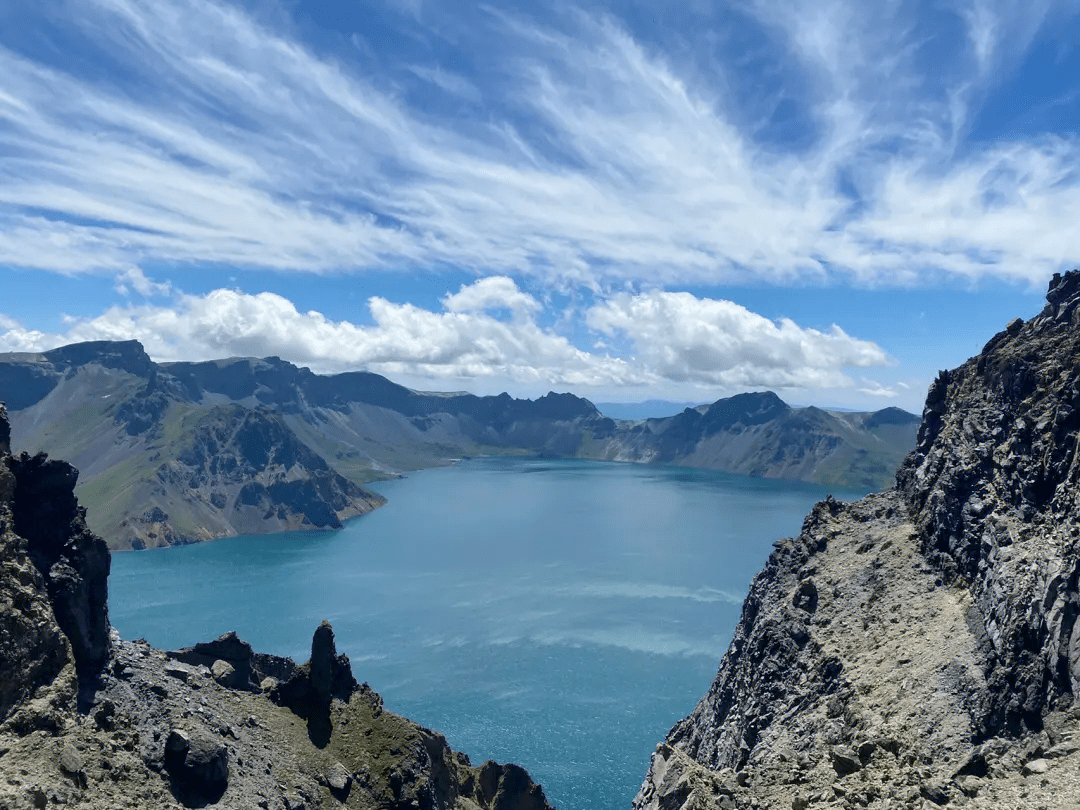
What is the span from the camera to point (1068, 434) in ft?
233

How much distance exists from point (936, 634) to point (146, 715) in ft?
251

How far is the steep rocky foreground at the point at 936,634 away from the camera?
4625cm

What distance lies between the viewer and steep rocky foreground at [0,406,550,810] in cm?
5944

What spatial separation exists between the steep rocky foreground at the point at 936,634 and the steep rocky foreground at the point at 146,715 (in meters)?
31.7

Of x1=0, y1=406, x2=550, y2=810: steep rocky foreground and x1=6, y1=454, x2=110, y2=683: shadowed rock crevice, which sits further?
x1=6, y1=454, x2=110, y2=683: shadowed rock crevice

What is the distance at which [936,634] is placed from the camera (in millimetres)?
69625

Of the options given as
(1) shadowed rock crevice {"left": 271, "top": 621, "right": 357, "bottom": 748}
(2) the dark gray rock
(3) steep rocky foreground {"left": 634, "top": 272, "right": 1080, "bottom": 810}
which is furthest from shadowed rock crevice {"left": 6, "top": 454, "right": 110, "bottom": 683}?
(3) steep rocky foreground {"left": 634, "top": 272, "right": 1080, "bottom": 810}

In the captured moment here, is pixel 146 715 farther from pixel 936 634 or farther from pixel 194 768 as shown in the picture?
pixel 936 634

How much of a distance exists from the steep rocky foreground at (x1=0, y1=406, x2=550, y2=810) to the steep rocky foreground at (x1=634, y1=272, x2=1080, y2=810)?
104ft

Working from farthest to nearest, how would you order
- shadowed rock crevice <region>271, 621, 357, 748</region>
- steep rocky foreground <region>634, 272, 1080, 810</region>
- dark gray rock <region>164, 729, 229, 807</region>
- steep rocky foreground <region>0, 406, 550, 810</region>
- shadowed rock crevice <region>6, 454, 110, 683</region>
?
shadowed rock crevice <region>271, 621, 357, 748</region> → shadowed rock crevice <region>6, 454, 110, 683</region> → dark gray rock <region>164, 729, 229, 807</region> → steep rocky foreground <region>0, 406, 550, 810</region> → steep rocky foreground <region>634, 272, 1080, 810</region>

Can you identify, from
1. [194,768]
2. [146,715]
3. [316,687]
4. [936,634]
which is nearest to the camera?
[194,768]

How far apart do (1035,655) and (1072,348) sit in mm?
41853

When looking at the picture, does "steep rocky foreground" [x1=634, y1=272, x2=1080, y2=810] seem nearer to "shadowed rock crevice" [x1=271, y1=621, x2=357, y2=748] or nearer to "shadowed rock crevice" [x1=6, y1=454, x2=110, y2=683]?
"shadowed rock crevice" [x1=271, y1=621, x2=357, y2=748]

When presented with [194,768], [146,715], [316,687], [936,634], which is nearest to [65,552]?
[146,715]
